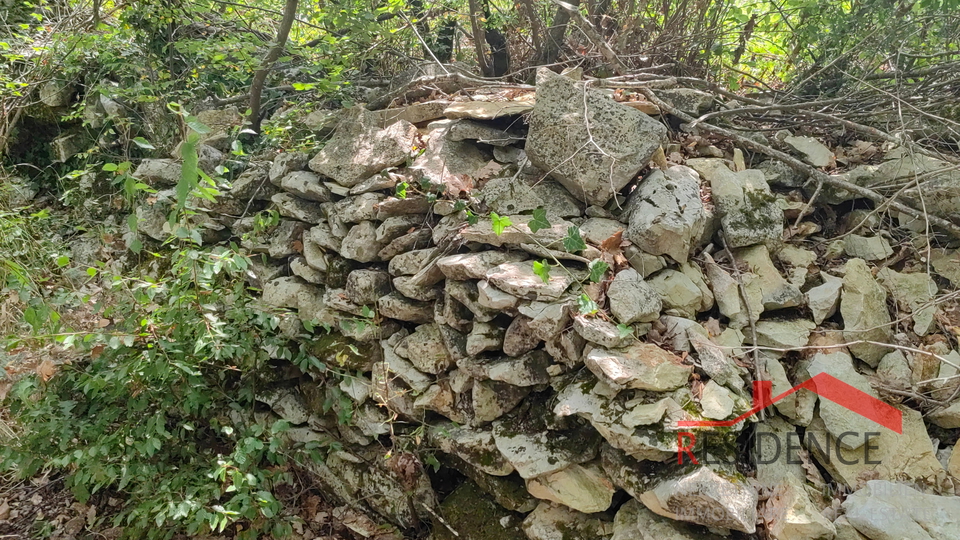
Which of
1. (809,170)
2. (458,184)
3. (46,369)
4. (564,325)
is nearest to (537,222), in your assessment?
(564,325)

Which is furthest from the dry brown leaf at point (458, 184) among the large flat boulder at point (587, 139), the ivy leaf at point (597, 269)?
the ivy leaf at point (597, 269)

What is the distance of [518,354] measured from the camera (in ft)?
9.33

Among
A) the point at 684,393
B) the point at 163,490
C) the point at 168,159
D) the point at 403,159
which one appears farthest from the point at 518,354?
the point at 168,159

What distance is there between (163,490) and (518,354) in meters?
2.03

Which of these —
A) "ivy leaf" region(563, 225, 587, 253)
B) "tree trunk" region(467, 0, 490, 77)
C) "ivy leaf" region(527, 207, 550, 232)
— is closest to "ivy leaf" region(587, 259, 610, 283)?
"ivy leaf" region(563, 225, 587, 253)

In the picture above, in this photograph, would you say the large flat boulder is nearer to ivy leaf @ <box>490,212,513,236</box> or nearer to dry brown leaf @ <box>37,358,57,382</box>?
ivy leaf @ <box>490,212,513,236</box>

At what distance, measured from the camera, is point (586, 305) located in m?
2.53

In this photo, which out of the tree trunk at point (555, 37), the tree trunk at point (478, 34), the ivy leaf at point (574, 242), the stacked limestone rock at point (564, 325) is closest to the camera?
the stacked limestone rock at point (564, 325)

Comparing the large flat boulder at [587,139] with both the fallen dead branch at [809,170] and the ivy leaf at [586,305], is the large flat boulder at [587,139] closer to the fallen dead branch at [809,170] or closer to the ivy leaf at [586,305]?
the fallen dead branch at [809,170]

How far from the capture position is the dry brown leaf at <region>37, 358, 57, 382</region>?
3.23 m

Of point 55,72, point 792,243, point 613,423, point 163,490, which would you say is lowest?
point 163,490

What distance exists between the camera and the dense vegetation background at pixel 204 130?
9.69 ft

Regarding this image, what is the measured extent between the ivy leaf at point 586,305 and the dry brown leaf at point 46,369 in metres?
3.11

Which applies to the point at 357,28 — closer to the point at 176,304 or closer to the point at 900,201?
the point at 176,304
